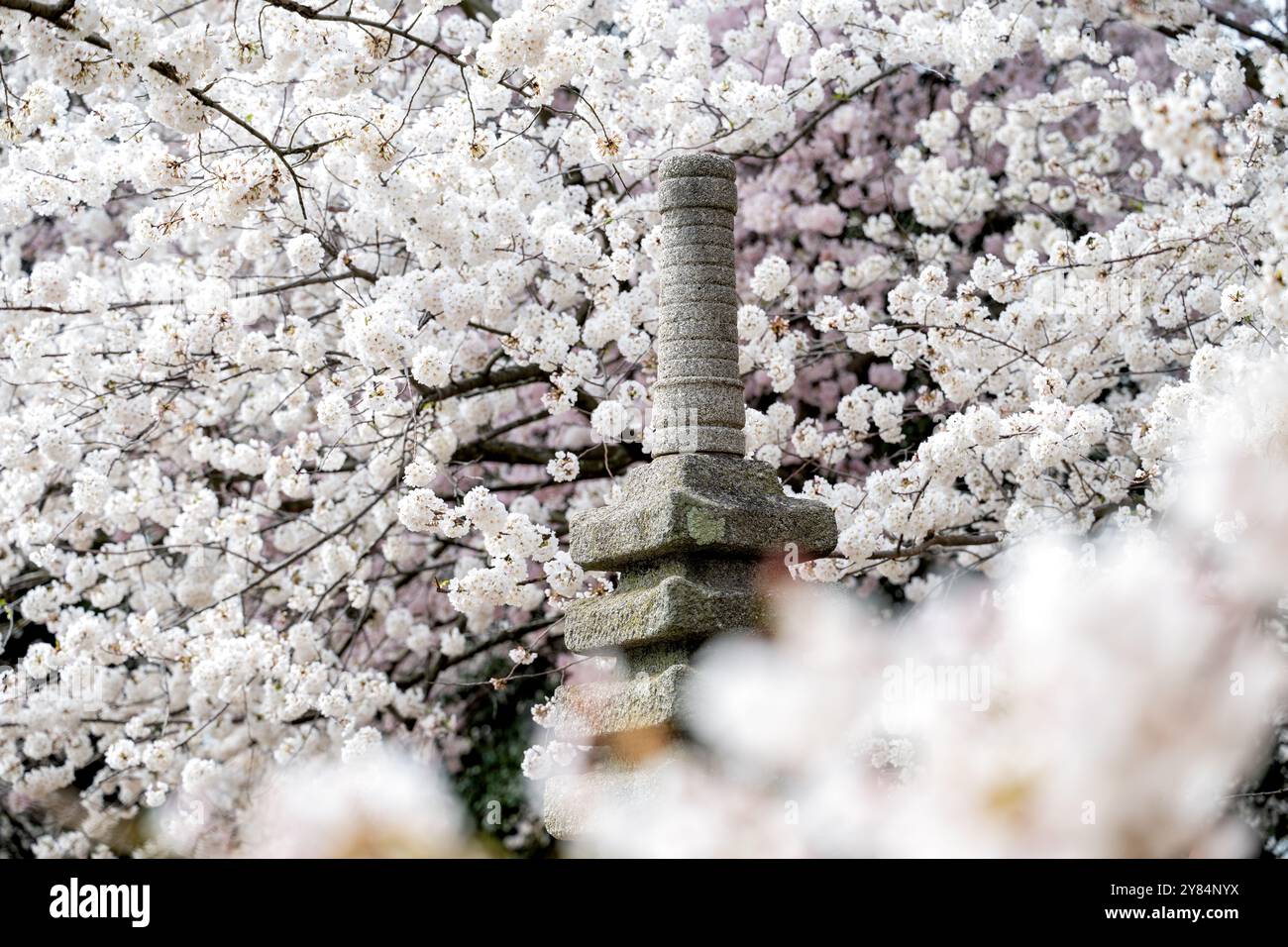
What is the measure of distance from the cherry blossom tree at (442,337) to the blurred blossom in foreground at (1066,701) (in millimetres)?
3568

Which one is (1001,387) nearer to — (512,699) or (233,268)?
(233,268)

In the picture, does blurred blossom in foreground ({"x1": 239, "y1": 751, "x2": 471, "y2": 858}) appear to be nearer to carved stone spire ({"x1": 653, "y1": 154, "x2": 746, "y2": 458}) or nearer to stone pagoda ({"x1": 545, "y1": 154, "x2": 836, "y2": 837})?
stone pagoda ({"x1": 545, "y1": 154, "x2": 836, "y2": 837})

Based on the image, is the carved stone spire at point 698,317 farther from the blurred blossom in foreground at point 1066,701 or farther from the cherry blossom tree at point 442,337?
the blurred blossom in foreground at point 1066,701

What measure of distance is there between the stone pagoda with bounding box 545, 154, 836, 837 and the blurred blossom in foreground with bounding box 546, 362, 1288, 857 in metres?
3.20

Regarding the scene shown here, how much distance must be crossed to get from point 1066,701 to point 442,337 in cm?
614

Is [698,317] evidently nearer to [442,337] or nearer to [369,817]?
[442,337]

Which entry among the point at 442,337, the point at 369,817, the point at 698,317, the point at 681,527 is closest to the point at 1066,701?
the point at 369,817

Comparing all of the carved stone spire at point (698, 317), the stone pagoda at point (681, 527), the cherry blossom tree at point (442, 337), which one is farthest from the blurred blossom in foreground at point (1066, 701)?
the cherry blossom tree at point (442, 337)

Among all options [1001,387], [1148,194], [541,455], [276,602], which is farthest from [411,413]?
[1148,194]

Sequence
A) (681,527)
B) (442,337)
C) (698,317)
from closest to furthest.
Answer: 1. (681,527)
2. (698,317)
3. (442,337)

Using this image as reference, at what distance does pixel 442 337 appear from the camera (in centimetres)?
679

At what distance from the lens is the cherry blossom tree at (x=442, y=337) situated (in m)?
5.38

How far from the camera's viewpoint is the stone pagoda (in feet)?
14.3

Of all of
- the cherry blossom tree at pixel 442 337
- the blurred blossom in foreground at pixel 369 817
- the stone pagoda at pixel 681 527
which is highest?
the cherry blossom tree at pixel 442 337
